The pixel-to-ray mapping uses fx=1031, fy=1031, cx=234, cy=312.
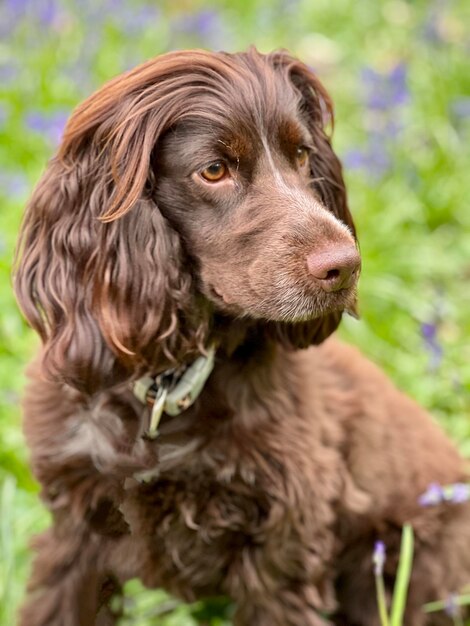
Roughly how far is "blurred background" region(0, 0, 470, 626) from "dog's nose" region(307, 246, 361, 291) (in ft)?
4.61

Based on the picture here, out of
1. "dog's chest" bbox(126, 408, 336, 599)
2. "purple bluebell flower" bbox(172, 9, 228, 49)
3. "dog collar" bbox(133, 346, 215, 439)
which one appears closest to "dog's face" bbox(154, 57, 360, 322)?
"dog collar" bbox(133, 346, 215, 439)

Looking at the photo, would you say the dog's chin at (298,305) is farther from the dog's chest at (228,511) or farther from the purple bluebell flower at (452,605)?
the purple bluebell flower at (452,605)

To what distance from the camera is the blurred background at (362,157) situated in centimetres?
412

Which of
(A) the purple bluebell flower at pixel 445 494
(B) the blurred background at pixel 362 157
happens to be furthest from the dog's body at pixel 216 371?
(B) the blurred background at pixel 362 157

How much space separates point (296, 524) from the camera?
3182 millimetres

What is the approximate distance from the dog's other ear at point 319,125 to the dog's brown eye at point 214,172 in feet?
1.40

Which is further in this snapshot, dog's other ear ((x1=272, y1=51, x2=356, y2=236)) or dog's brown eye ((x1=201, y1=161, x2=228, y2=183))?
dog's other ear ((x1=272, y1=51, x2=356, y2=236))

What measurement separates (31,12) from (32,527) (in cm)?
376

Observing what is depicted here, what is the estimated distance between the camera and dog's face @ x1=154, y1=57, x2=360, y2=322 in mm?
2641

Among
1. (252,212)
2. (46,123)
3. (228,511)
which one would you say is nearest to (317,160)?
(252,212)

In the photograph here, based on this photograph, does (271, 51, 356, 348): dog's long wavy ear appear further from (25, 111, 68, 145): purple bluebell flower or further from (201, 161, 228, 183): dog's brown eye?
(25, 111, 68, 145): purple bluebell flower

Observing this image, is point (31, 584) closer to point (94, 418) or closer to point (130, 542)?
point (130, 542)

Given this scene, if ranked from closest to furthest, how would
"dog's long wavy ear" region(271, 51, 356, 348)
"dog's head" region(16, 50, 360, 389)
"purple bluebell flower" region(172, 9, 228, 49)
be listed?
"dog's head" region(16, 50, 360, 389), "dog's long wavy ear" region(271, 51, 356, 348), "purple bluebell flower" region(172, 9, 228, 49)

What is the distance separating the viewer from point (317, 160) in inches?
123
